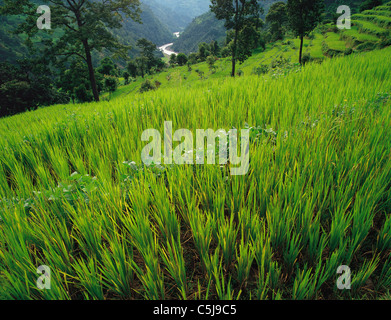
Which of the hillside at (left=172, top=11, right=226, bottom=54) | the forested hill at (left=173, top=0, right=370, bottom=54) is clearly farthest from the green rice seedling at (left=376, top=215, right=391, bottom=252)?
the hillside at (left=172, top=11, right=226, bottom=54)

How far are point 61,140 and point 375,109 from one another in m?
3.77

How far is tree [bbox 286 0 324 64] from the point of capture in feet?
45.4

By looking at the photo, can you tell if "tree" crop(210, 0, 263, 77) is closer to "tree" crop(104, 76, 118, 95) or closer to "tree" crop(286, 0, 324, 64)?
"tree" crop(286, 0, 324, 64)

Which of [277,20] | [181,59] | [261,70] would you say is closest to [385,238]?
[261,70]

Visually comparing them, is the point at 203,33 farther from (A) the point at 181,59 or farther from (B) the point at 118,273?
(B) the point at 118,273

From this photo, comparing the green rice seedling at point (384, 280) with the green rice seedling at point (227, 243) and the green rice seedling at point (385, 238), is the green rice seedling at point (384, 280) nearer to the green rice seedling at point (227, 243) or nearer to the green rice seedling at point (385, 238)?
the green rice seedling at point (385, 238)

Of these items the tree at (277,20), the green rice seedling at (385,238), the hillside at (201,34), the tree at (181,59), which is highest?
the hillside at (201,34)

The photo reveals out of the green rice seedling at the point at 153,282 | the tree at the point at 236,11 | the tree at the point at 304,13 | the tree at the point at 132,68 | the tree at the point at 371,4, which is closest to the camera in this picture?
the green rice seedling at the point at 153,282

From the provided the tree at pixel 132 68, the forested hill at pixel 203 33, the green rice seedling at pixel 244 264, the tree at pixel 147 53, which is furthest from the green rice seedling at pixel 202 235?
the forested hill at pixel 203 33

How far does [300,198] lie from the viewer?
3.27 feet

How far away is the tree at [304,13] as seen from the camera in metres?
13.9
